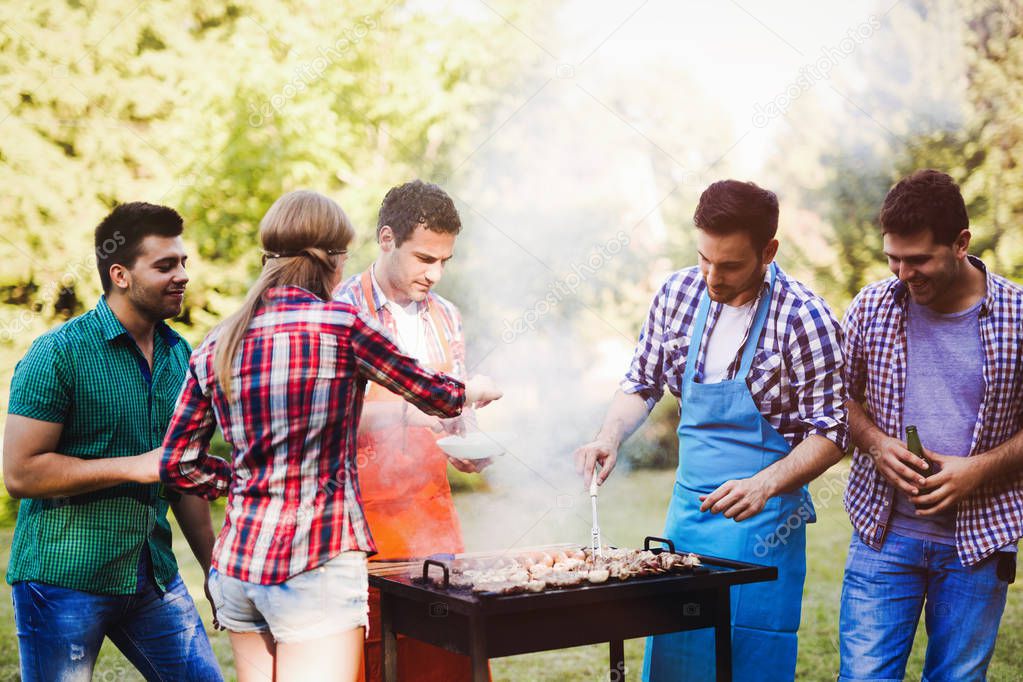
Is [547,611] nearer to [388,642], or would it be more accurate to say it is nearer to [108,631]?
[388,642]

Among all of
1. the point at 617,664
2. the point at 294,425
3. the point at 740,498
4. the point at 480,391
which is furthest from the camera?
the point at 617,664

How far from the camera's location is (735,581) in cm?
293

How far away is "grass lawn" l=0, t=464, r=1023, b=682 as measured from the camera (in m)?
5.63

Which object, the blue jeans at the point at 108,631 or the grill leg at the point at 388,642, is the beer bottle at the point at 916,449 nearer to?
the grill leg at the point at 388,642

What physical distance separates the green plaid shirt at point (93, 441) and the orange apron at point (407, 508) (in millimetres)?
686

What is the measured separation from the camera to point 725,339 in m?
3.51

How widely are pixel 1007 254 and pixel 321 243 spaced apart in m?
6.98

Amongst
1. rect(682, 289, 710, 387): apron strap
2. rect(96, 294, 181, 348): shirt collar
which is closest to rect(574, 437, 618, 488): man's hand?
rect(682, 289, 710, 387): apron strap

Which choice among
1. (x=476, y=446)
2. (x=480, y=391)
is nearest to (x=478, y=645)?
(x=480, y=391)

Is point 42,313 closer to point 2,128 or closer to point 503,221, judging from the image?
point 2,128

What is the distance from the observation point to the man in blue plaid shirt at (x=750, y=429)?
329cm

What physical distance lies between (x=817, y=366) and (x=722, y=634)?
95 centimetres

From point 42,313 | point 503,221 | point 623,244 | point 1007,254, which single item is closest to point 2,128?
point 42,313

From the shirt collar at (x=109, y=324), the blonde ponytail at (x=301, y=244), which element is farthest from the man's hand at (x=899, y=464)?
the shirt collar at (x=109, y=324)
